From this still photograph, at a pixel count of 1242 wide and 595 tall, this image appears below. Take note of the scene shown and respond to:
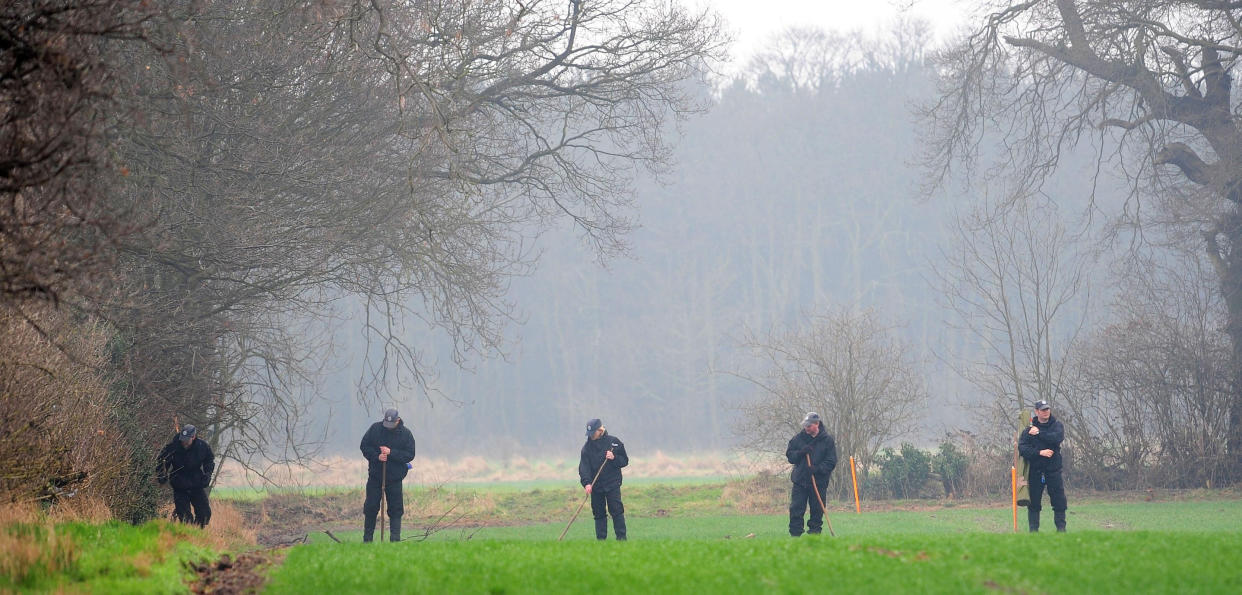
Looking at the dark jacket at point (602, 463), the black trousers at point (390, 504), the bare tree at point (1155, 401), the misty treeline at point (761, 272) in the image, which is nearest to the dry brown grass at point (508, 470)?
the misty treeline at point (761, 272)

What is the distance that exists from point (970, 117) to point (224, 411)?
21.6m

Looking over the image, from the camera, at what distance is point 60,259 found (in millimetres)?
8992

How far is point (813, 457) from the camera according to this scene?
17.9 meters

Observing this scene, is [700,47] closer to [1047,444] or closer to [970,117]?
[970,117]

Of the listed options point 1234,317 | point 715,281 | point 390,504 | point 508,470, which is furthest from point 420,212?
point 715,281

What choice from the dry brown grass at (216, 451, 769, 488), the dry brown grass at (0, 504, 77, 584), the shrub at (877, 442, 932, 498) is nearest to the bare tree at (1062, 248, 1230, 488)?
the shrub at (877, 442, 932, 498)

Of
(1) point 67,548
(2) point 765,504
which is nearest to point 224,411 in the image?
(1) point 67,548

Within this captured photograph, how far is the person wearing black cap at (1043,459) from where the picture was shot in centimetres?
1684

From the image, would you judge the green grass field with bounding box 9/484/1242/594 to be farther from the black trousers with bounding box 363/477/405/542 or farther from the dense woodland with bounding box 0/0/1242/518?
the black trousers with bounding box 363/477/405/542

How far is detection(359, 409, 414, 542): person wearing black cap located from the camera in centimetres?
1886

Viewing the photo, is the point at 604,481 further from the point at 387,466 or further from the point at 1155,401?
the point at 1155,401

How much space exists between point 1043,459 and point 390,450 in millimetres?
10407

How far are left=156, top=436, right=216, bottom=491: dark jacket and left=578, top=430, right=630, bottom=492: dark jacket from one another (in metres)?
6.19

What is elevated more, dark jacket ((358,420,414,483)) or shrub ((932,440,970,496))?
dark jacket ((358,420,414,483))
